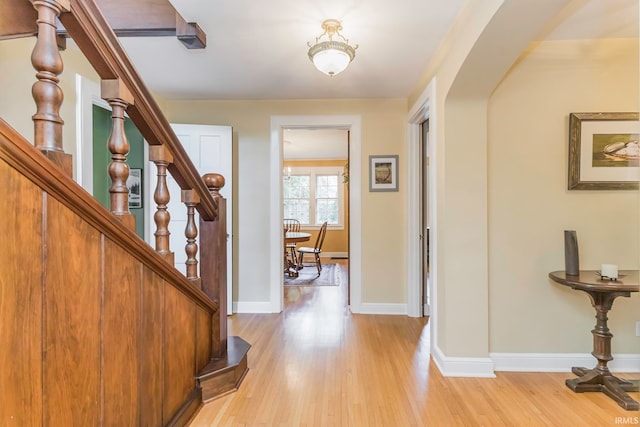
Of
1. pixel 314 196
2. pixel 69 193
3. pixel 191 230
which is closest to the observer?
pixel 69 193

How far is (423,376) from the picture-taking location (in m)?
2.21

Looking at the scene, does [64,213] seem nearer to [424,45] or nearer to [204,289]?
[204,289]

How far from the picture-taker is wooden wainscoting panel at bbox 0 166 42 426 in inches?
32.5

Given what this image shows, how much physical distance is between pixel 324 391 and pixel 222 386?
0.62 m

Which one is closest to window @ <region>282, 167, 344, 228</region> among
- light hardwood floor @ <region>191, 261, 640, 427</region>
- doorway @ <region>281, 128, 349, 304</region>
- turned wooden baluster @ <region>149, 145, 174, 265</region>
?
doorway @ <region>281, 128, 349, 304</region>

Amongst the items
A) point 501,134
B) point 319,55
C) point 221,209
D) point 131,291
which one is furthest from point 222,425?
point 501,134

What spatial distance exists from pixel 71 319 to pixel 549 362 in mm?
2816

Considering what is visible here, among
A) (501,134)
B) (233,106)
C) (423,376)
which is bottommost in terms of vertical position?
(423,376)

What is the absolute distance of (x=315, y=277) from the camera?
5.36 m

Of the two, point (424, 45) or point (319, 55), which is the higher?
point (424, 45)

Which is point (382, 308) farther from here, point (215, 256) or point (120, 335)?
point (120, 335)

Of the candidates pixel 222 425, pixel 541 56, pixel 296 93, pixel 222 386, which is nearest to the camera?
pixel 222 425

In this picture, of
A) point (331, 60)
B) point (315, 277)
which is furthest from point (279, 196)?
point (315, 277)

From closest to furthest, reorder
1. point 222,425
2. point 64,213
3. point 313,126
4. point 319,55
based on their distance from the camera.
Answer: point 64,213 → point 222,425 → point 319,55 → point 313,126
